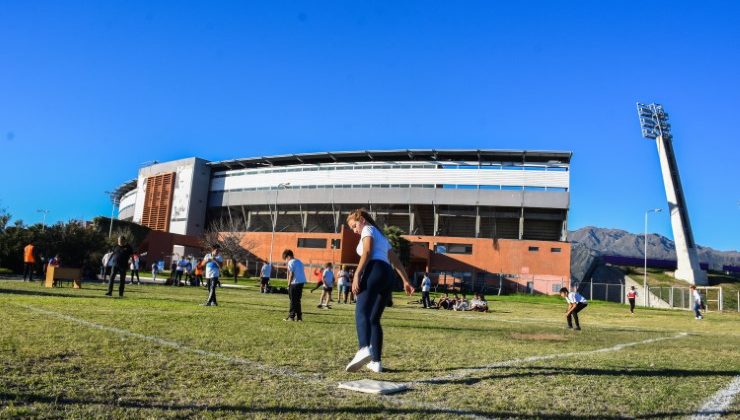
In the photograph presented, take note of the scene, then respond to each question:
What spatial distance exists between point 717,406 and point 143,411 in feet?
14.5

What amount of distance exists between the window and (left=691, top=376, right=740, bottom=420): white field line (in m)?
59.2

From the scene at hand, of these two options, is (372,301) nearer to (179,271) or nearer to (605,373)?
(605,373)

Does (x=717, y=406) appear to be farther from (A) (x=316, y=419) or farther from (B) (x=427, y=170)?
(B) (x=427, y=170)

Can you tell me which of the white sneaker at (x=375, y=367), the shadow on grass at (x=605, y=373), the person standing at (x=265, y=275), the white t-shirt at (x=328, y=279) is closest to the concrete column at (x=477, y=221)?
the person standing at (x=265, y=275)

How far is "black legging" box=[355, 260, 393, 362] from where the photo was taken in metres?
5.40

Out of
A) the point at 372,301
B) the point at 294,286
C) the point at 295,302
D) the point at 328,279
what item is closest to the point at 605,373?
the point at 372,301

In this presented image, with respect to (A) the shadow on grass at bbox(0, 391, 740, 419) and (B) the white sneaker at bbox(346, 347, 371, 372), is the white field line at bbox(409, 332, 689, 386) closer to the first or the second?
(B) the white sneaker at bbox(346, 347, 371, 372)

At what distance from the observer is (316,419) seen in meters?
3.47

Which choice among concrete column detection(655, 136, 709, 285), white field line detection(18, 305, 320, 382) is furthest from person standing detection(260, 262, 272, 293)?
concrete column detection(655, 136, 709, 285)

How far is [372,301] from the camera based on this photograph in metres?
5.47

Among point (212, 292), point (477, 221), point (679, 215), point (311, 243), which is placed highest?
point (679, 215)

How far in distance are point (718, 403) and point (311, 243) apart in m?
61.2

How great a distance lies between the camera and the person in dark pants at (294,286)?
38.0 ft

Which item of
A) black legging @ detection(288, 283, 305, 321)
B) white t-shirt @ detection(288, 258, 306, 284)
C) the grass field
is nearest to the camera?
the grass field
